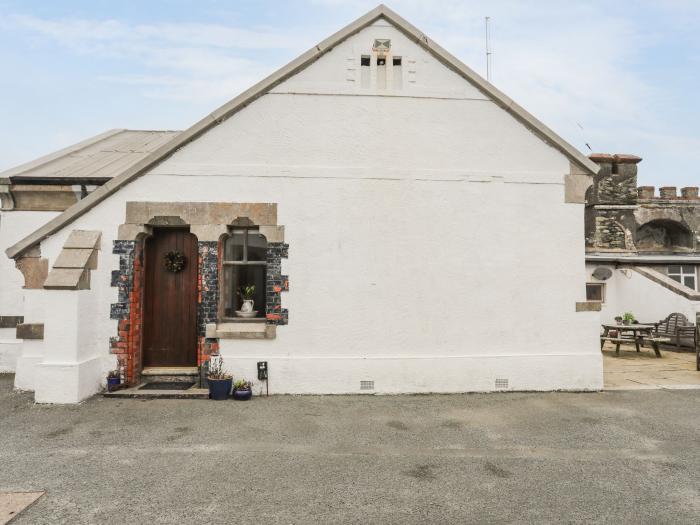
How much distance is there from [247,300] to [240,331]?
718 millimetres

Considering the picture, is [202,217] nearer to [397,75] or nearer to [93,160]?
[397,75]

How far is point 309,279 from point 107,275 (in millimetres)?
3692

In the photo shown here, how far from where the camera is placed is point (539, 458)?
4949 mm

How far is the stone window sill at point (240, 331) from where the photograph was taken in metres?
7.45

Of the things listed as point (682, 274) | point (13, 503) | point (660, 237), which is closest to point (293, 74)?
point (13, 503)

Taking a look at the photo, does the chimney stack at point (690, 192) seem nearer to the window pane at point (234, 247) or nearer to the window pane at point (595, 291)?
the window pane at point (595, 291)

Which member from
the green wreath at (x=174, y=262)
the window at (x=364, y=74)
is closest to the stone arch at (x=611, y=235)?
the window at (x=364, y=74)

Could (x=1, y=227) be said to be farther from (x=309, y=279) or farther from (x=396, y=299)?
(x=396, y=299)

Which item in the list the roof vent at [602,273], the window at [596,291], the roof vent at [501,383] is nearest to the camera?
the roof vent at [501,383]

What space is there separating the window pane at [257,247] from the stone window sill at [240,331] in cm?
136

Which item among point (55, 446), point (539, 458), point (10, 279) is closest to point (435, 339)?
point (539, 458)

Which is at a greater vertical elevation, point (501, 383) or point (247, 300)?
point (247, 300)

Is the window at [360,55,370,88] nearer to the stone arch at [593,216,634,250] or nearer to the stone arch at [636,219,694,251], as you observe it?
the stone arch at [593,216,634,250]

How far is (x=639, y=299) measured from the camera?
14.8 metres
